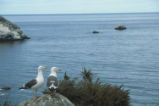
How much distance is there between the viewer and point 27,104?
15.1 metres

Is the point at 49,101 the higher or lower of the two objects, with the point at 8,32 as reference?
lower

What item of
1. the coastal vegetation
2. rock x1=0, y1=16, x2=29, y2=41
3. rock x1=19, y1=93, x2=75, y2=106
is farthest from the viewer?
rock x1=0, y1=16, x2=29, y2=41

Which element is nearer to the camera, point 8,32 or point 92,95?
point 92,95

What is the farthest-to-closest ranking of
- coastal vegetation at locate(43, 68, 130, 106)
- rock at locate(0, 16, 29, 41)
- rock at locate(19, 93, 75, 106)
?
rock at locate(0, 16, 29, 41)
coastal vegetation at locate(43, 68, 130, 106)
rock at locate(19, 93, 75, 106)

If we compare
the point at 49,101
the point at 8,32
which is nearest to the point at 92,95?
the point at 49,101

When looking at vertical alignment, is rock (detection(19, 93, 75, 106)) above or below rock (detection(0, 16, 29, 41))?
below

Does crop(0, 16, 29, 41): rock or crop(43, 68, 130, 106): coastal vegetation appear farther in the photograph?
crop(0, 16, 29, 41): rock

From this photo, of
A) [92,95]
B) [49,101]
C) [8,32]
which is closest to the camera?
[49,101]

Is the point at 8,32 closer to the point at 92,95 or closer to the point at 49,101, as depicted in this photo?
the point at 92,95

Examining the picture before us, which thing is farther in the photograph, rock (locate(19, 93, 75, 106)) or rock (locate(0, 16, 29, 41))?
rock (locate(0, 16, 29, 41))

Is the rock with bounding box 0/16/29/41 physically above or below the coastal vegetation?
above

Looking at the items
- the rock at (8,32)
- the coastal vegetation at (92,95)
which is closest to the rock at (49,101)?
the coastal vegetation at (92,95)

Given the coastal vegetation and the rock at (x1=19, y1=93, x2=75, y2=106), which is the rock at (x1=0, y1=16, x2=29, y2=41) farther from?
the rock at (x1=19, y1=93, x2=75, y2=106)

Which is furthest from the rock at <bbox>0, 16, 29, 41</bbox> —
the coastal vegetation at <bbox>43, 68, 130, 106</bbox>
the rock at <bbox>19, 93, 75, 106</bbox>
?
the rock at <bbox>19, 93, 75, 106</bbox>
